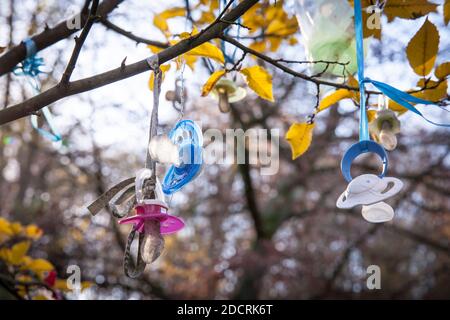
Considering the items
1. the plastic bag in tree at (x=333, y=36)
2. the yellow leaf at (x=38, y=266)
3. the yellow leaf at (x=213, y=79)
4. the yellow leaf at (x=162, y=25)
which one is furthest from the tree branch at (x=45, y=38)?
the yellow leaf at (x=38, y=266)

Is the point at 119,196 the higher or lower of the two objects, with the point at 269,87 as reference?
lower

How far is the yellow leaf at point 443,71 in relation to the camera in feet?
3.12

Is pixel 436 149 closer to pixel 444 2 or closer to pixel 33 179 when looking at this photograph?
pixel 444 2

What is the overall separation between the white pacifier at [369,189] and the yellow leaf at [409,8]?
16.1 inches

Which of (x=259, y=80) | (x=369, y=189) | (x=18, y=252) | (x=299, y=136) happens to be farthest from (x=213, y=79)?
(x=18, y=252)

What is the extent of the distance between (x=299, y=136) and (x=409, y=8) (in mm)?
343

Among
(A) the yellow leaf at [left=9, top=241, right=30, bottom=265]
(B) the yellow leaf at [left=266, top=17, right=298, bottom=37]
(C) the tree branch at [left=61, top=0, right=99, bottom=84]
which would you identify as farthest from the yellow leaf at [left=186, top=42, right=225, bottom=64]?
(A) the yellow leaf at [left=9, top=241, right=30, bottom=265]

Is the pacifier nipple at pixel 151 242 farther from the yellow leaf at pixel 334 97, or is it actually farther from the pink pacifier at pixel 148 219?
the yellow leaf at pixel 334 97

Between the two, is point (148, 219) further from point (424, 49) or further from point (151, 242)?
point (424, 49)

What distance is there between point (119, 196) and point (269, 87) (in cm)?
45

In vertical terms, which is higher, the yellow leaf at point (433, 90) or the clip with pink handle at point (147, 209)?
the yellow leaf at point (433, 90)
